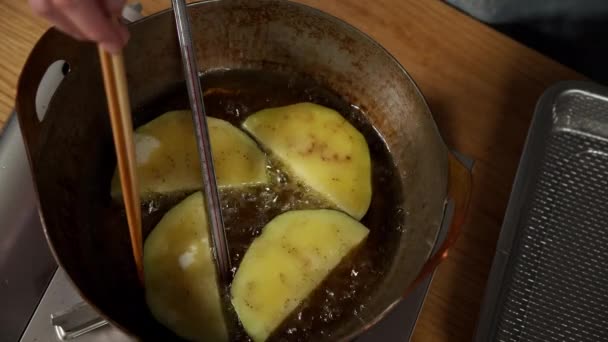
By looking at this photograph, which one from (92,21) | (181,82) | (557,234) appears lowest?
(557,234)

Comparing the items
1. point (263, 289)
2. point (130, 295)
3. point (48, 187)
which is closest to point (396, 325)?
point (263, 289)

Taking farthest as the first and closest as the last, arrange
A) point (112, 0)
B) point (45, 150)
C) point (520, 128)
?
1. point (520, 128)
2. point (45, 150)
3. point (112, 0)

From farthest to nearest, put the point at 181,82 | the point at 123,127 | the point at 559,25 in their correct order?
the point at 559,25 → the point at 181,82 → the point at 123,127

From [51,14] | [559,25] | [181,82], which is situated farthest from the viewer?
[559,25]

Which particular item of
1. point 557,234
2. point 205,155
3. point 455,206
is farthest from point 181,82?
point 557,234

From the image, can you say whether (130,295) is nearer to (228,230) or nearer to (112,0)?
(228,230)

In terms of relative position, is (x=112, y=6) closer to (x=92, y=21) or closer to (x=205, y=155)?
(x=92, y=21)

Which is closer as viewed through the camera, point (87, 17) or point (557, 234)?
point (87, 17)

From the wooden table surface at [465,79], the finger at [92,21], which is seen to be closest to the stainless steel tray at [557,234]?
the wooden table surface at [465,79]
